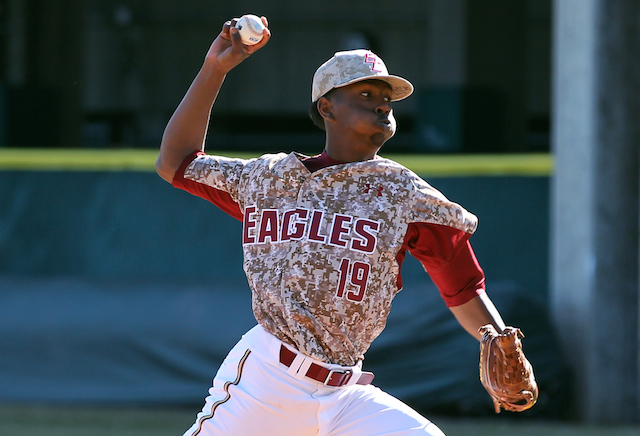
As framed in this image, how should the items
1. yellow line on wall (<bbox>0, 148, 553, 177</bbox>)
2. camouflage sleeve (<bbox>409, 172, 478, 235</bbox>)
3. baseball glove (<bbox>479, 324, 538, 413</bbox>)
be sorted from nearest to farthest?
1. baseball glove (<bbox>479, 324, 538, 413</bbox>)
2. camouflage sleeve (<bbox>409, 172, 478, 235</bbox>)
3. yellow line on wall (<bbox>0, 148, 553, 177</bbox>)

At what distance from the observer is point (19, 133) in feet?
40.4

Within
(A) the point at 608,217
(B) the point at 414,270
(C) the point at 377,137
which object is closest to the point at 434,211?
(C) the point at 377,137

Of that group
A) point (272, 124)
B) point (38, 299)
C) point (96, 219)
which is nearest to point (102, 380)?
point (38, 299)

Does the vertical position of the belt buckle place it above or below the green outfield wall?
above

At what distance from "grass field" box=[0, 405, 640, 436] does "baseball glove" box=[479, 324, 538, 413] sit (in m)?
2.87

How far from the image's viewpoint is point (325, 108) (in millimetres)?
3066

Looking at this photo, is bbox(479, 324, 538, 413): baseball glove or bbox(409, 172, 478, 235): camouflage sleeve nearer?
bbox(479, 324, 538, 413): baseball glove

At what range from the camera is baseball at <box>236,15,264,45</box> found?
2.95 metres

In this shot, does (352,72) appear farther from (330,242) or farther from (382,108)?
(330,242)

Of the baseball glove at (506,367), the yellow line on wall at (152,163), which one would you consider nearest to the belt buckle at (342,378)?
the baseball glove at (506,367)

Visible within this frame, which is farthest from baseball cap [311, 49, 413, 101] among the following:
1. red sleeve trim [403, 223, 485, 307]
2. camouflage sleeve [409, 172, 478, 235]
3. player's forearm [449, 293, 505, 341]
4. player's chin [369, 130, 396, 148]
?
player's forearm [449, 293, 505, 341]

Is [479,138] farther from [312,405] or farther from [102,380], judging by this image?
[312,405]

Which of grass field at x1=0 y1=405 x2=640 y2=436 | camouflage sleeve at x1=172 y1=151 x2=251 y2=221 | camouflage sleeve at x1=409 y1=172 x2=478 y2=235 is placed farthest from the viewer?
grass field at x1=0 y1=405 x2=640 y2=436

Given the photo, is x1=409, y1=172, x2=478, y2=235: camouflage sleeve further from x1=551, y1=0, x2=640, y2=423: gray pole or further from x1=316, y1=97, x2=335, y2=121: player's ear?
x1=551, y1=0, x2=640, y2=423: gray pole
